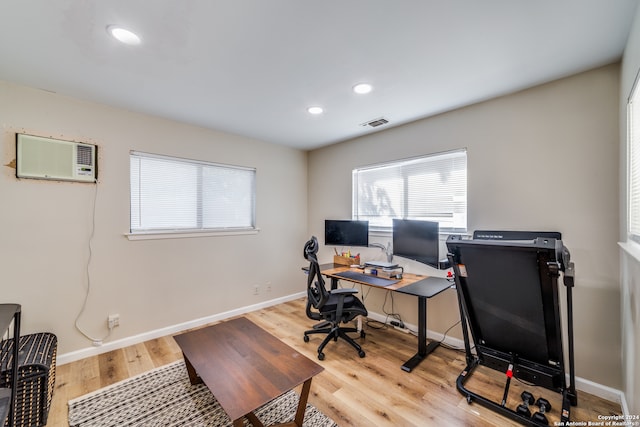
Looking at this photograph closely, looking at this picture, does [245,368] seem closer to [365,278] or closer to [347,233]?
[365,278]

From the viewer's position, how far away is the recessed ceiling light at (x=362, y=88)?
7.45ft

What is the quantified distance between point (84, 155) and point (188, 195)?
3.36ft

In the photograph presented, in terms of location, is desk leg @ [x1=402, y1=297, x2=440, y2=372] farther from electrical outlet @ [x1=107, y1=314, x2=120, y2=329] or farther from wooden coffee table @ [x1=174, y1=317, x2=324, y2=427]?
electrical outlet @ [x1=107, y1=314, x2=120, y2=329]

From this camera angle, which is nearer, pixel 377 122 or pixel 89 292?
pixel 89 292

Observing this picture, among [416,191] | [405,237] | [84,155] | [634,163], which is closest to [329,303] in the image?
[405,237]

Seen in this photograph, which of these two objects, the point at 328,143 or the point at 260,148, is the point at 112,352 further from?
the point at 328,143

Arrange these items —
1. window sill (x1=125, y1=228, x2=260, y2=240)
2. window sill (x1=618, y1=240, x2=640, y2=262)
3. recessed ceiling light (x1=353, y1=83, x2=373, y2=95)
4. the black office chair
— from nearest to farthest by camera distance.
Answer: window sill (x1=618, y1=240, x2=640, y2=262) → recessed ceiling light (x1=353, y1=83, x2=373, y2=95) → the black office chair → window sill (x1=125, y1=228, x2=260, y2=240)

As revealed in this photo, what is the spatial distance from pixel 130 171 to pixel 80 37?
1.45 m

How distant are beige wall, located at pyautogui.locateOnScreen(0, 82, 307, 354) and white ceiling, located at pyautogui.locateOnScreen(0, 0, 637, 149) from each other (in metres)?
0.31

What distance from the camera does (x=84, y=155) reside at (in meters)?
2.57

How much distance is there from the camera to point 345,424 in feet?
5.79

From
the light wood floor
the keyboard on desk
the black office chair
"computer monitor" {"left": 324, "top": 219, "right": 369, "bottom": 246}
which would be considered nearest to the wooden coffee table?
the light wood floor

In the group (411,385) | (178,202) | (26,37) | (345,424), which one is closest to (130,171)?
(178,202)

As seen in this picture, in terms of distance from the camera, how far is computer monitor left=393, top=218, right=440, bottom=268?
2.61m
